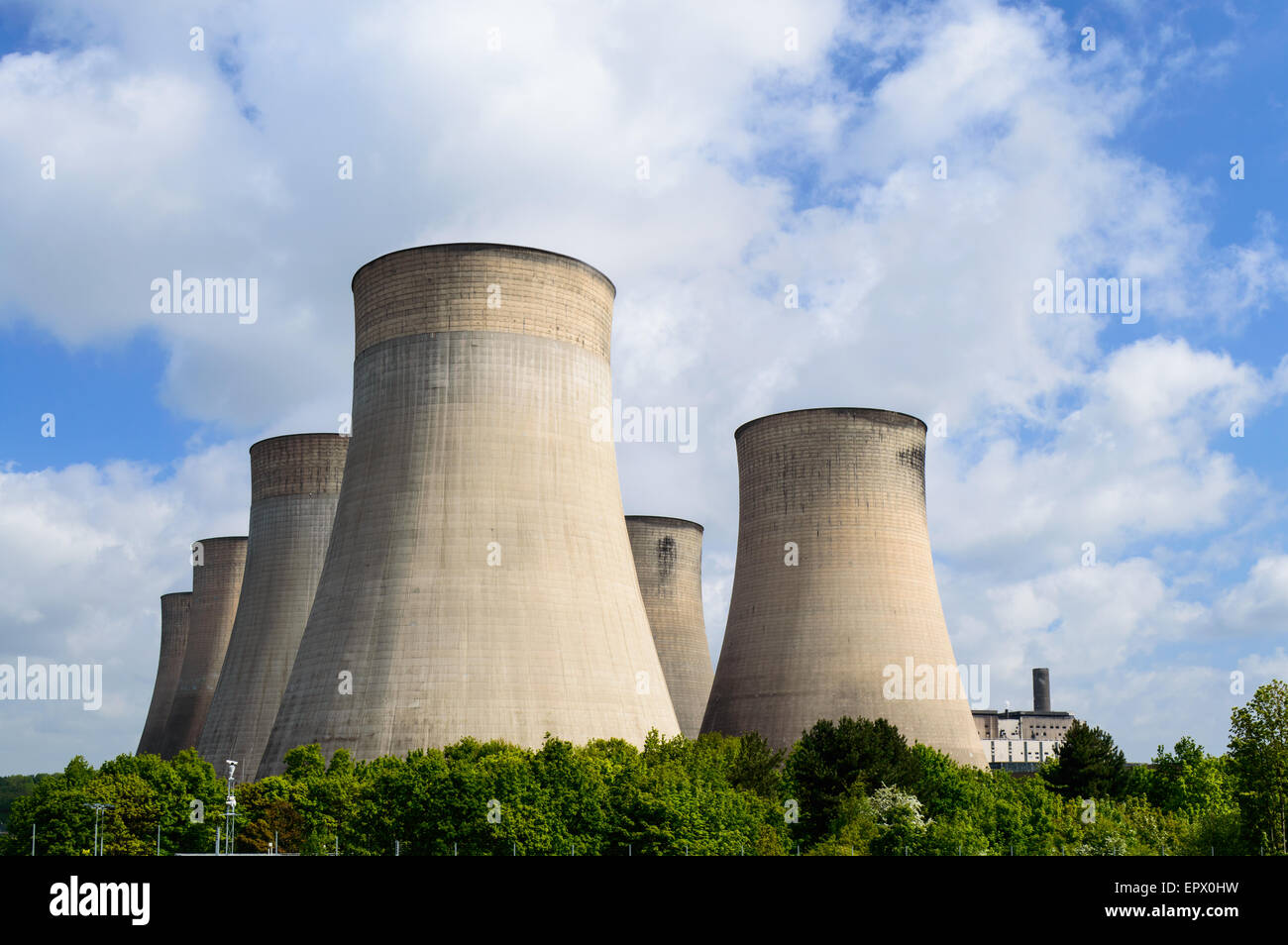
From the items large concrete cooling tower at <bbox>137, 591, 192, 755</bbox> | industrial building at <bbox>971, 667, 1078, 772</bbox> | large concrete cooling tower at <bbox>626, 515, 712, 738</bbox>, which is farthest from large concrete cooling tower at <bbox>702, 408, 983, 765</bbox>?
industrial building at <bbox>971, 667, 1078, 772</bbox>

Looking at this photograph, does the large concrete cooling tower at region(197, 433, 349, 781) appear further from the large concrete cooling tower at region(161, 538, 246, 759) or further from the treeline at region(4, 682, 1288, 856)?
the large concrete cooling tower at region(161, 538, 246, 759)

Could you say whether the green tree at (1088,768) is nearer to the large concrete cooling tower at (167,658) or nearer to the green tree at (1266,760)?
the green tree at (1266,760)

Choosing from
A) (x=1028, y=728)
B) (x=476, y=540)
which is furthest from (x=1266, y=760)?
(x=1028, y=728)

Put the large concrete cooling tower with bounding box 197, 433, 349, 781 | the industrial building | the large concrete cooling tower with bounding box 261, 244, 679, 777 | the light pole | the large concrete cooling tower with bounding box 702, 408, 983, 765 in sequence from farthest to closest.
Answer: the industrial building < the large concrete cooling tower with bounding box 197, 433, 349, 781 < the large concrete cooling tower with bounding box 702, 408, 983, 765 < the light pole < the large concrete cooling tower with bounding box 261, 244, 679, 777

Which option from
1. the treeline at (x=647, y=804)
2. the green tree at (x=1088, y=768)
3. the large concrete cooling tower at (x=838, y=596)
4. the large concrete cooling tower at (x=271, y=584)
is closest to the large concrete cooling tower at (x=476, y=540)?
the treeline at (x=647, y=804)

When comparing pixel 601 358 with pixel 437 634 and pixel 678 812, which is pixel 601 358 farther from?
pixel 678 812

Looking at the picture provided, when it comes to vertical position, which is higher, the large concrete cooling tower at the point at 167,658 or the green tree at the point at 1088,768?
the large concrete cooling tower at the point at 167,658
